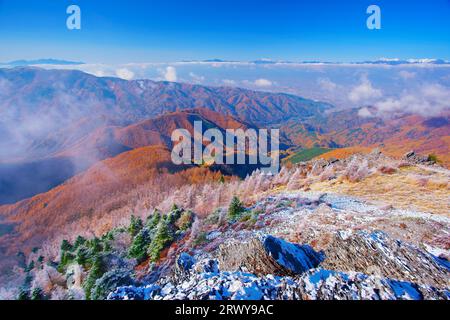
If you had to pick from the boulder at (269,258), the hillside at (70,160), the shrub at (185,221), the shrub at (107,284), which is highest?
the boulder at (269,258)

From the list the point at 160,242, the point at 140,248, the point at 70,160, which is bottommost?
the point at 70,160

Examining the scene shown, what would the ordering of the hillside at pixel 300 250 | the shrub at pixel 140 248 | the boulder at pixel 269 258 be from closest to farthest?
1. the hillside at pixel 300 250
2. the boulder at pixel 269 258
3. the shrub at pixel 140 248

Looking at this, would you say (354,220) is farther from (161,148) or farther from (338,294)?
(161,148)

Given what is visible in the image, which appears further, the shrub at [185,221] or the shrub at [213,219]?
the shrub at [213,219]

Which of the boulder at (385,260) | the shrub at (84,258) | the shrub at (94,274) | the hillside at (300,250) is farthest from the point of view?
the shrub at (84,258)

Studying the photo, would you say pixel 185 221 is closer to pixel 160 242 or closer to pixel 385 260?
pixel 160 242

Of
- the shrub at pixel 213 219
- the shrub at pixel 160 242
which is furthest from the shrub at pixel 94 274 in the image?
the shrub at pixel 213 219

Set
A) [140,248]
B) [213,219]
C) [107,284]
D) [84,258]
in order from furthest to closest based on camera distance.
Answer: [213,219]
[84,258]
[140,248]
[107,284]

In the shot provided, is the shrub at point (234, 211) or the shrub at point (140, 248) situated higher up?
the shrub at point (234, 211)

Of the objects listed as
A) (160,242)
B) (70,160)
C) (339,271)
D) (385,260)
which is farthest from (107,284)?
(70,160)

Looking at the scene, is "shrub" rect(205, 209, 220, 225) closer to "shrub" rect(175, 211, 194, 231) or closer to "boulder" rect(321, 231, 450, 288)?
"shrub" rect(175, 211, 194, 231)

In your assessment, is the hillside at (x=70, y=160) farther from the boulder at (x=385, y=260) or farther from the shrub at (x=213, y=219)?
the boulder at (x=385, y=260)

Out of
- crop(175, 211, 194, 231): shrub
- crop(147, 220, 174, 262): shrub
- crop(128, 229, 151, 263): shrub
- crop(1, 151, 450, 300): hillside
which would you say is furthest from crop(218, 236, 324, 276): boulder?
crop(175, 211, 194, 231): shrub
